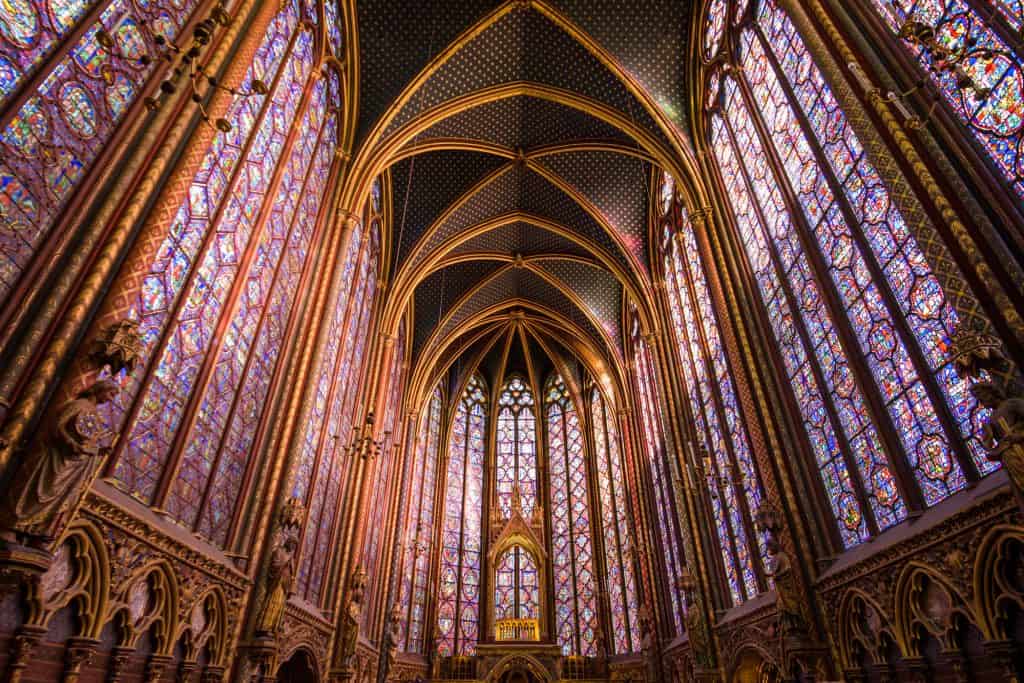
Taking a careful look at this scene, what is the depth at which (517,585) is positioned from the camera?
22656 mm

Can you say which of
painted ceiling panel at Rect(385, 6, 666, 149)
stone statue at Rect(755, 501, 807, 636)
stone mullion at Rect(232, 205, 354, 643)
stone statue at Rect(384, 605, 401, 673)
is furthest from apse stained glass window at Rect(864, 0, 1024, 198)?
stone statue at Rect(384, 605, 401, 673)

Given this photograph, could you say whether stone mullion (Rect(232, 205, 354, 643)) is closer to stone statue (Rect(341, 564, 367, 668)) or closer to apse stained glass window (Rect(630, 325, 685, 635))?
stone statue (Rect(341, 564, 367, 668))

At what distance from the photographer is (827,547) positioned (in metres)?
8.95

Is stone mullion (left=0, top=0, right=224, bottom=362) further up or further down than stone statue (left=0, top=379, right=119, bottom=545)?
further up

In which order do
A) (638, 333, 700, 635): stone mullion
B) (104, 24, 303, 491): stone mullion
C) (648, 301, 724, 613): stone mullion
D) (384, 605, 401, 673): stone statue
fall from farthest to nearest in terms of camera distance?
(384, 605, 401, 673): stone statue → (638, 333, 700, 635): stone mullion → (648, 301, 724, 613): stone mullion → (104, 24, 303, 491): stone mullion

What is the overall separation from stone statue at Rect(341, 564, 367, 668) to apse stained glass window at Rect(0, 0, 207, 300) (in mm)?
10677

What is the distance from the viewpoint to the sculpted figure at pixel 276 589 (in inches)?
352

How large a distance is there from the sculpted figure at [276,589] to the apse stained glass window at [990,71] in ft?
33.5

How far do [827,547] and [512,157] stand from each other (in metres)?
12.9

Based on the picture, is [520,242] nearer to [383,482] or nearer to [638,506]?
[383,482]

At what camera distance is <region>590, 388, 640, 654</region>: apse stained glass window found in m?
20.2

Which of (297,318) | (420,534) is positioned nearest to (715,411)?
(297,318)

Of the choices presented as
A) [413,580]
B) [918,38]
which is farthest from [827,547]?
[413,580]

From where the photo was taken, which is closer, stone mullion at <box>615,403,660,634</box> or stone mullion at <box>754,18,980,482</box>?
stone mullion at <box>754,18,980,482</box>
